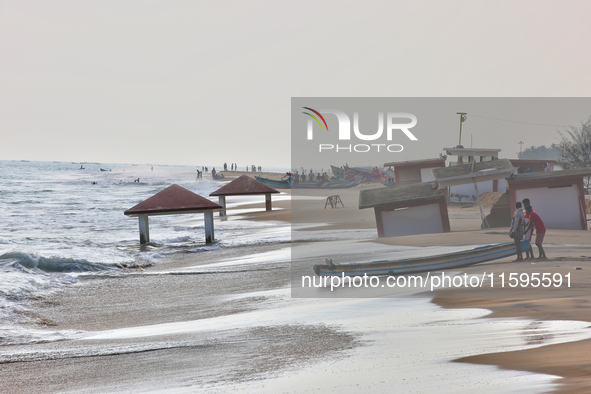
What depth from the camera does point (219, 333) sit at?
7.27 meters

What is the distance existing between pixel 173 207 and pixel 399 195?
8.97m

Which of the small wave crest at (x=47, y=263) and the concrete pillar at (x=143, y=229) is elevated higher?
the concrete pillar at (x=143, y=229)

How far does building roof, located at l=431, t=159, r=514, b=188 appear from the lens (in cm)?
1861

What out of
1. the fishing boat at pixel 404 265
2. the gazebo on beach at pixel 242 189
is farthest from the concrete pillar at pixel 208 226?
the fishing boat at pixel 404 265

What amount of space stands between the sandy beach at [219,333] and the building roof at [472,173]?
18.6ft

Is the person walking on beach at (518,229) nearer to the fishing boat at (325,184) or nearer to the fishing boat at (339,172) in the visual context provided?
the fishing boat at (325,184)

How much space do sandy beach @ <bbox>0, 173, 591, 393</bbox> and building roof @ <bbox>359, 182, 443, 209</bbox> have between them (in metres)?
6.01

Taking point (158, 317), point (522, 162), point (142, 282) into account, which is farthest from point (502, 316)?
point (522, 162)

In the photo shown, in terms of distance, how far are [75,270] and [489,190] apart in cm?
2721

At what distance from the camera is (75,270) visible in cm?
1491

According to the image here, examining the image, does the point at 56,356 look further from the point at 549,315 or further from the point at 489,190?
the point at 489,190

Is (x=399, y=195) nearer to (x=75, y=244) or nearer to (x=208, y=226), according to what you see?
(x=208, y=226)

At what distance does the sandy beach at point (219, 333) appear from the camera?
201 inches

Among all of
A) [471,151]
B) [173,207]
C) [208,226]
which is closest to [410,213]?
[208,226]
